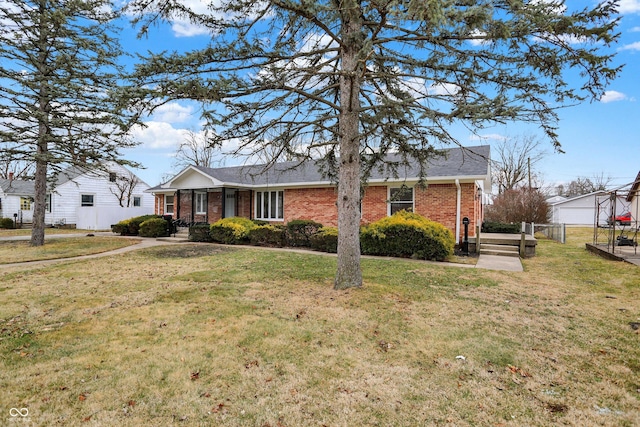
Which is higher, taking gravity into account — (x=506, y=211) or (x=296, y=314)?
(x=506, y=211)

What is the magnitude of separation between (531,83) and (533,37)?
750 millimetres

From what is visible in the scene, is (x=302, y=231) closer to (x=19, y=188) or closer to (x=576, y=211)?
(x=19, y=188)

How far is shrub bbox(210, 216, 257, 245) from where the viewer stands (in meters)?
14.7

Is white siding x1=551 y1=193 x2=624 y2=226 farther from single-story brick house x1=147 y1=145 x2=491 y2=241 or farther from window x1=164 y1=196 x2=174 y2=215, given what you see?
window x1=164 y1=196 x2=174 y2=215

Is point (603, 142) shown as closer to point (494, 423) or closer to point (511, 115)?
point (511, 115)

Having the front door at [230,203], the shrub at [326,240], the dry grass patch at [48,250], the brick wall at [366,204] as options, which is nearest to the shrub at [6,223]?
the dry grass patch at [48,250]

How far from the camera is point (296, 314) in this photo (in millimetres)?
5148

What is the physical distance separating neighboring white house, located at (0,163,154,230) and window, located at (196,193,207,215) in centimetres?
883

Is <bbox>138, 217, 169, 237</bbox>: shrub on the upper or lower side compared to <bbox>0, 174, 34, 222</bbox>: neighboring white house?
lower

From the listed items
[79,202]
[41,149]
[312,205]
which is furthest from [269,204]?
[79,202]

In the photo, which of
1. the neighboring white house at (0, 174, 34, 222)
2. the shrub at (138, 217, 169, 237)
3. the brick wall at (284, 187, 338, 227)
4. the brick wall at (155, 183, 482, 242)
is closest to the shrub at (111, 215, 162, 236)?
the shrub at (138, 217, 169, 237)

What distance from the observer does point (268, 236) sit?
1411cm

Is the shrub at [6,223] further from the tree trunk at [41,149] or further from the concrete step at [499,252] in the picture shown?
the concrete step at [499,252]

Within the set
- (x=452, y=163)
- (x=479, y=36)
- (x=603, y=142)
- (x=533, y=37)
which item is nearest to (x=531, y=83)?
(x=533, y=37)
